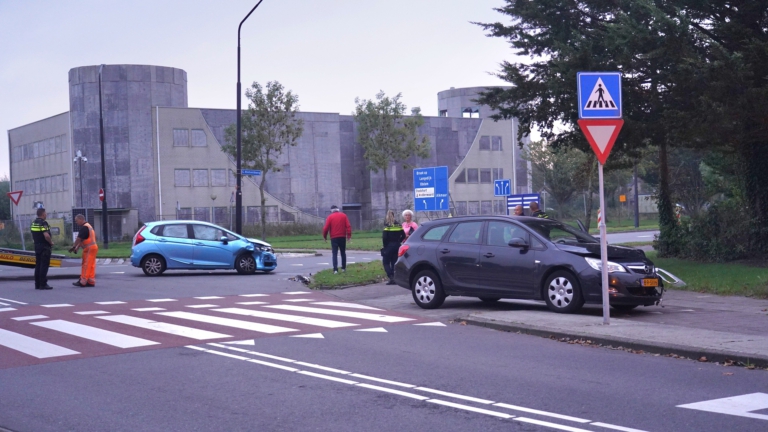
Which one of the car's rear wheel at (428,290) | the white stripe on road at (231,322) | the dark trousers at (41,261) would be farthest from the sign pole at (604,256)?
the dark trousers at (41,261)

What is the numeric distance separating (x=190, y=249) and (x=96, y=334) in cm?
1176

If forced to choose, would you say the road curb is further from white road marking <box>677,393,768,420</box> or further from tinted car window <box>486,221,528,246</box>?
tinted car window <box>486,221,528,246</box>

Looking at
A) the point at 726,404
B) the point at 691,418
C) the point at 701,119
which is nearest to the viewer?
the point at 691,418

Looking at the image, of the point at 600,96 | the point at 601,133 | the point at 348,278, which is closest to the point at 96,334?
the point at 601,133

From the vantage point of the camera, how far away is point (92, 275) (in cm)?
1998

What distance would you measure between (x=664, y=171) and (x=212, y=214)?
45.1 metres

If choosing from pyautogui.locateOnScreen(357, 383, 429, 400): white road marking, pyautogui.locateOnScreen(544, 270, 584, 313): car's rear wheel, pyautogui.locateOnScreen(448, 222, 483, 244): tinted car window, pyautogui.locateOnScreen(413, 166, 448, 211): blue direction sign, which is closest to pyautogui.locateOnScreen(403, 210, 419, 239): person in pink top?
pyautogui.locateOnScreen(448, 222, 483, 244): tinted car window

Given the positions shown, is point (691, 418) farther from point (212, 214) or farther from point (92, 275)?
Answer: point (212, 214)

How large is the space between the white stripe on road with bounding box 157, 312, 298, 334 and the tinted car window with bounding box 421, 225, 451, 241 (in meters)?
3.81

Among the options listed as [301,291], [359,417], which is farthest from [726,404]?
[301,291]

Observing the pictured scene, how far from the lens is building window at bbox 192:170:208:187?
62938 millimetres

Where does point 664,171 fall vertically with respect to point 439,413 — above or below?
above

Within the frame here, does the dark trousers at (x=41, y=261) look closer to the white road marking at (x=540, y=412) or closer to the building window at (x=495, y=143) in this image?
the white road marking at (x=540, y=412)

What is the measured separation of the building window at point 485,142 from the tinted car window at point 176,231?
2045 inches
